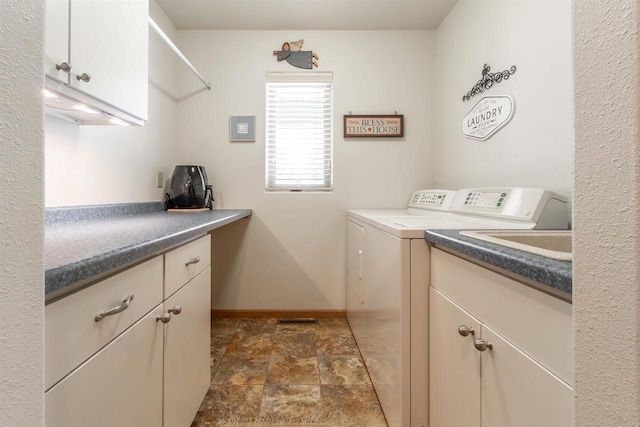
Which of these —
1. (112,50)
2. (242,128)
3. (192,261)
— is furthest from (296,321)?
(112,50)

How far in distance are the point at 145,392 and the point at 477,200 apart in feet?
→ 5.51

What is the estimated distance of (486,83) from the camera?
5.68ft

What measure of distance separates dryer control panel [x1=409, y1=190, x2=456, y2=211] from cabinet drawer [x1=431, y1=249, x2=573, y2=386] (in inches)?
43.4

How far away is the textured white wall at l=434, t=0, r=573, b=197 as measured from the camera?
1222 millimetres

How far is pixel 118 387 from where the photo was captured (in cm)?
71

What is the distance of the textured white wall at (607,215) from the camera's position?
314 mm

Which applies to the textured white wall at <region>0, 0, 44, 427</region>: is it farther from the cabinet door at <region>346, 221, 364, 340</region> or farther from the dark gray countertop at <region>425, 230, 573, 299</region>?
the cabinet door at <region>346, 221, 364, 340</region>

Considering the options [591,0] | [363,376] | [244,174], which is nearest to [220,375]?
[363,376]

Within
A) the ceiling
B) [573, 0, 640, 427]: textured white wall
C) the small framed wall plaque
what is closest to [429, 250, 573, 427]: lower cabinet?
[573, 0, 640, 427]: textured white wall

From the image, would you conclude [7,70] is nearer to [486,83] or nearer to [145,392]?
[145,392]

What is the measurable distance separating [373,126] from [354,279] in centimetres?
128

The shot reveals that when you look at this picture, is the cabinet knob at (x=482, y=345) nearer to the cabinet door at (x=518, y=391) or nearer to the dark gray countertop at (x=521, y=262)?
the cabinet door at (x=518, y=391)

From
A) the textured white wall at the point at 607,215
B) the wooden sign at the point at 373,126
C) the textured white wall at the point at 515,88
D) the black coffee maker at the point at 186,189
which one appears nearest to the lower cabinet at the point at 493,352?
the textured white wall at the point at 607,215

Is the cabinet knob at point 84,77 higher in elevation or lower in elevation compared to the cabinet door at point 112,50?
lower
